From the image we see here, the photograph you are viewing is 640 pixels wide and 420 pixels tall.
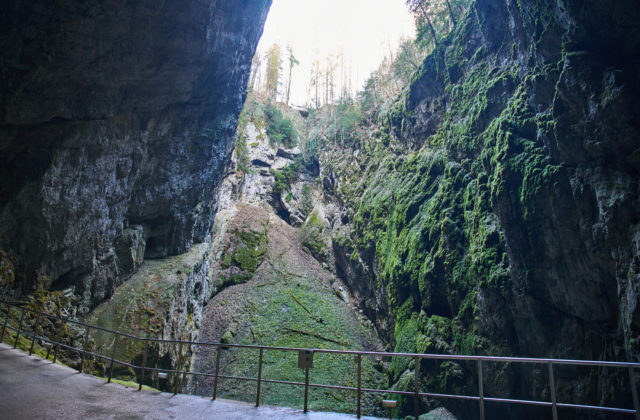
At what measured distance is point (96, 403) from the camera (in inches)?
181

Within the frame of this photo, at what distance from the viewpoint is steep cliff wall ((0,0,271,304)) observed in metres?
9.62

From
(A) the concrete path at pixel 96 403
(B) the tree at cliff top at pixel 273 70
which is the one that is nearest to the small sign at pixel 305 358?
(A) the concrete path at pixel 96 403

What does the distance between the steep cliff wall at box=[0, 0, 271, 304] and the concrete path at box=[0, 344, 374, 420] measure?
6.19m

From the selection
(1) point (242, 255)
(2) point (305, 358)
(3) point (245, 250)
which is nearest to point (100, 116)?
(2) point (305, 358)

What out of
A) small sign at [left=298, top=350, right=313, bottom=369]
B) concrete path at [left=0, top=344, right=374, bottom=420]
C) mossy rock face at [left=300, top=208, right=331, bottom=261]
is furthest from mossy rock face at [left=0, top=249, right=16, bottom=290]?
mossy rock face at [left=300, top=208, right=331, bottom=261]

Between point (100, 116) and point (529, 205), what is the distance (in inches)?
526

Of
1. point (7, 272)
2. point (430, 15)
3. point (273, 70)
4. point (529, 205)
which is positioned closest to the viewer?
point (529, 205)

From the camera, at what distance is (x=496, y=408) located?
9383mm

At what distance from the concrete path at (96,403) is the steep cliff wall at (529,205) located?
20.8ft

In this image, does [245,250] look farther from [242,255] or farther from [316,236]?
[316,236]

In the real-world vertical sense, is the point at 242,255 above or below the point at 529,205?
below

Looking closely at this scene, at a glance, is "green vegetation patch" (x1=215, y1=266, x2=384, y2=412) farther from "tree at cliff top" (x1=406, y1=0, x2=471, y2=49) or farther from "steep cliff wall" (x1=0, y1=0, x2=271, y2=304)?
"tree at cliff top" (x1=406, y1=0, x2=471, y2=49)

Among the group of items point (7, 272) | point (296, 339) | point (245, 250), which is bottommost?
point (296, 339)

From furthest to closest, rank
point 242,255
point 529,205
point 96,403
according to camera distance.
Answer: point 242,255 → point 529,205 → point 96,403
